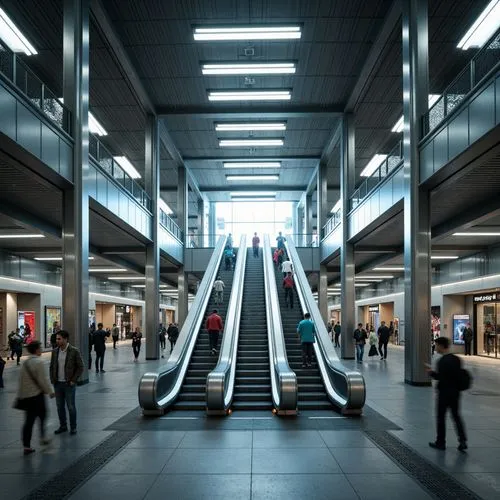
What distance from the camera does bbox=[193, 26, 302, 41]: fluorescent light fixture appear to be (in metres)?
17.8

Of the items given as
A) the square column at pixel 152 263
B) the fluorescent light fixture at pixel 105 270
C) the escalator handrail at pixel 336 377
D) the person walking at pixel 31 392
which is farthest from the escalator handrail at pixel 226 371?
the fluorescent light fixture at pixel 105 270

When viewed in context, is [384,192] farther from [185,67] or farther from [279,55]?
[185,67]

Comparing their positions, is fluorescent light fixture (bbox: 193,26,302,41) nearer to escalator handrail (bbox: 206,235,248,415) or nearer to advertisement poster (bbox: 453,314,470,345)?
escalator handrail (bbox: 206,235,248,415)

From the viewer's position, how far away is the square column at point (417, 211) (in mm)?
15531

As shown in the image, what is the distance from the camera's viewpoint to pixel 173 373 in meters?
12.9

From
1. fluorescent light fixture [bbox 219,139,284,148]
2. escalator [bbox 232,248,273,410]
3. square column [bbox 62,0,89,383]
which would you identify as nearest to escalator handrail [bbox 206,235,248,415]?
escalator [bbox 232,248,273,410]

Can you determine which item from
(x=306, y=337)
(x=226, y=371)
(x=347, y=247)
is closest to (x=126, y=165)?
(x=347, y=247)

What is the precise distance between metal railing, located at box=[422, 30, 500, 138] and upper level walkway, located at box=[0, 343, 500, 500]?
6675 mm

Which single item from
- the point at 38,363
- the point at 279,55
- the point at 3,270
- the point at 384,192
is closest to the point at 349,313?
the point at 384,192

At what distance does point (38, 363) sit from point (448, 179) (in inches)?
416

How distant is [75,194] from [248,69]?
27.2 feet

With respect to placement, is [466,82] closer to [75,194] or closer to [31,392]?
[75,194]

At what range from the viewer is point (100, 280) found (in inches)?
1668

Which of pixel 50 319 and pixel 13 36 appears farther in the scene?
pixel 50 319
